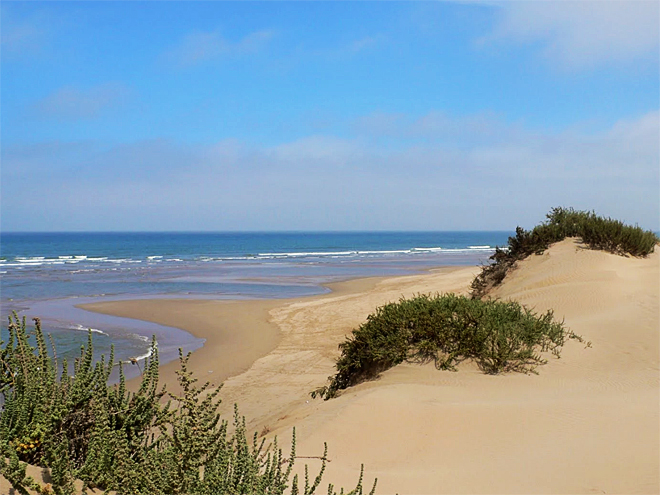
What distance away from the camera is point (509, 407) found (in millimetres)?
6445

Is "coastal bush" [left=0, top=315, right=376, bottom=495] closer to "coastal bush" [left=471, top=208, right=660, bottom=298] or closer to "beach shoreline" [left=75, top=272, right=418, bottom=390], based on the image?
"beach shoreline" [left=75, top=272, right=418, bottom=390]

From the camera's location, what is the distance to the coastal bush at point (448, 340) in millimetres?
8000

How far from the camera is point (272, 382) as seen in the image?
11.5m

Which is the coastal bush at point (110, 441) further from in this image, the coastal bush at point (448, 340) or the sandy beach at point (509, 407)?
the coastal bush at point (448, 340)

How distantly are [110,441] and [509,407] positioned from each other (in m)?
4.57

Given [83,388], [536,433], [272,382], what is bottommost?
[272,382]

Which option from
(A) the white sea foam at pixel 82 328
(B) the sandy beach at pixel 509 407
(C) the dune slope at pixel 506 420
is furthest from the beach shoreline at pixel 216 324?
(A) the white sea foam at pixel 82 328

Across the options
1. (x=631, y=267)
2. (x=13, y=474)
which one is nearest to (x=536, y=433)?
(x=13, y=474)

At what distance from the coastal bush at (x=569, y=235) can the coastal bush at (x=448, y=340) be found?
7.34 m

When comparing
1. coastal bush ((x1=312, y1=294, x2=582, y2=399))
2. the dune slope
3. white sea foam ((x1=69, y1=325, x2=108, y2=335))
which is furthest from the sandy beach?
white sea foam ((x1=69, y1=325, x2=108, y2=335))

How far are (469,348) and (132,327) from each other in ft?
40.9

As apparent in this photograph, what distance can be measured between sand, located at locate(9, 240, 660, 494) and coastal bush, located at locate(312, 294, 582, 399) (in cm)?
23

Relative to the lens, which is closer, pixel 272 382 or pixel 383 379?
pixel 383 379

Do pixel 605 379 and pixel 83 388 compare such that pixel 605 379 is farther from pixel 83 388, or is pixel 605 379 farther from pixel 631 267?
pixel 631 267
